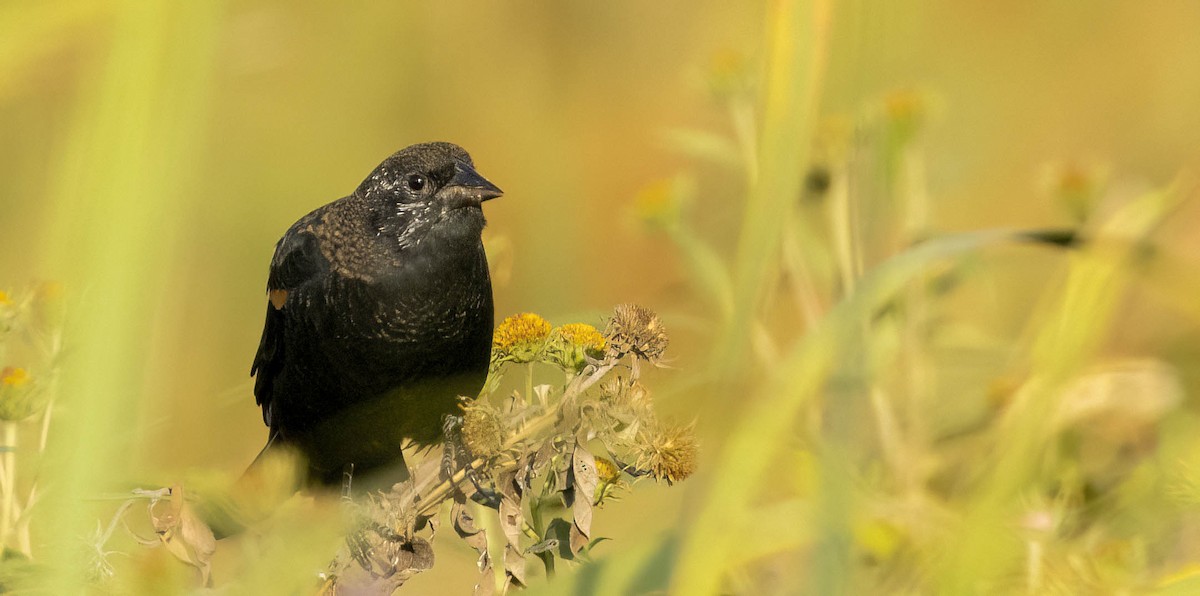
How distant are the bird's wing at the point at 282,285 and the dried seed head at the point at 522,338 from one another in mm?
950

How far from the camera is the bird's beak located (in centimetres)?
241

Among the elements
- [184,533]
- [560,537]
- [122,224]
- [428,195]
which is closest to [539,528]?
[560,537]

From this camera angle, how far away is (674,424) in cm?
146

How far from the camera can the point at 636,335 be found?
4.77 ft

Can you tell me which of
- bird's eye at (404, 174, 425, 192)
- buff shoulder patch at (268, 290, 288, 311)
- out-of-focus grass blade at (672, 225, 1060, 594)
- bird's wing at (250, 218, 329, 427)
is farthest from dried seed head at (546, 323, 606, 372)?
buff shoulder patch at (268, 290, 288, 311)

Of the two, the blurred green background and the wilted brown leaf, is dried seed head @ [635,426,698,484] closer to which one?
the wilted brown leaf

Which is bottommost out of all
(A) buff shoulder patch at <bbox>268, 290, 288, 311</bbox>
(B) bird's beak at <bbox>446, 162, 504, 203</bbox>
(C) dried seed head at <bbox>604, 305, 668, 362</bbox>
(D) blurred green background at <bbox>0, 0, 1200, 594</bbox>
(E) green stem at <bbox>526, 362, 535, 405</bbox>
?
(D) blurred green background at <bbox>0, 0, 1200, 594</bbox>

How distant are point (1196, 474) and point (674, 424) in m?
0.88

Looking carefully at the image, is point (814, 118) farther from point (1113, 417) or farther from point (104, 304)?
point (1113, 417)

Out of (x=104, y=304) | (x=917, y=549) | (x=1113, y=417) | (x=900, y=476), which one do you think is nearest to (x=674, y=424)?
(x=917, y=549)

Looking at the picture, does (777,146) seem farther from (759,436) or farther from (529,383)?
(529,383)

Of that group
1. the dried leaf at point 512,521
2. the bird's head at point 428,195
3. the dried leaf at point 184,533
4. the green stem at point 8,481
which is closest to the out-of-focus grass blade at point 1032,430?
the dried leaf at point 512,521

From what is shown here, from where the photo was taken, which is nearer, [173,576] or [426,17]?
[173,576]

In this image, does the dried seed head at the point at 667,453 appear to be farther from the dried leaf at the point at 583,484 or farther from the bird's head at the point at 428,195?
the bird's head at the point at 428,195
